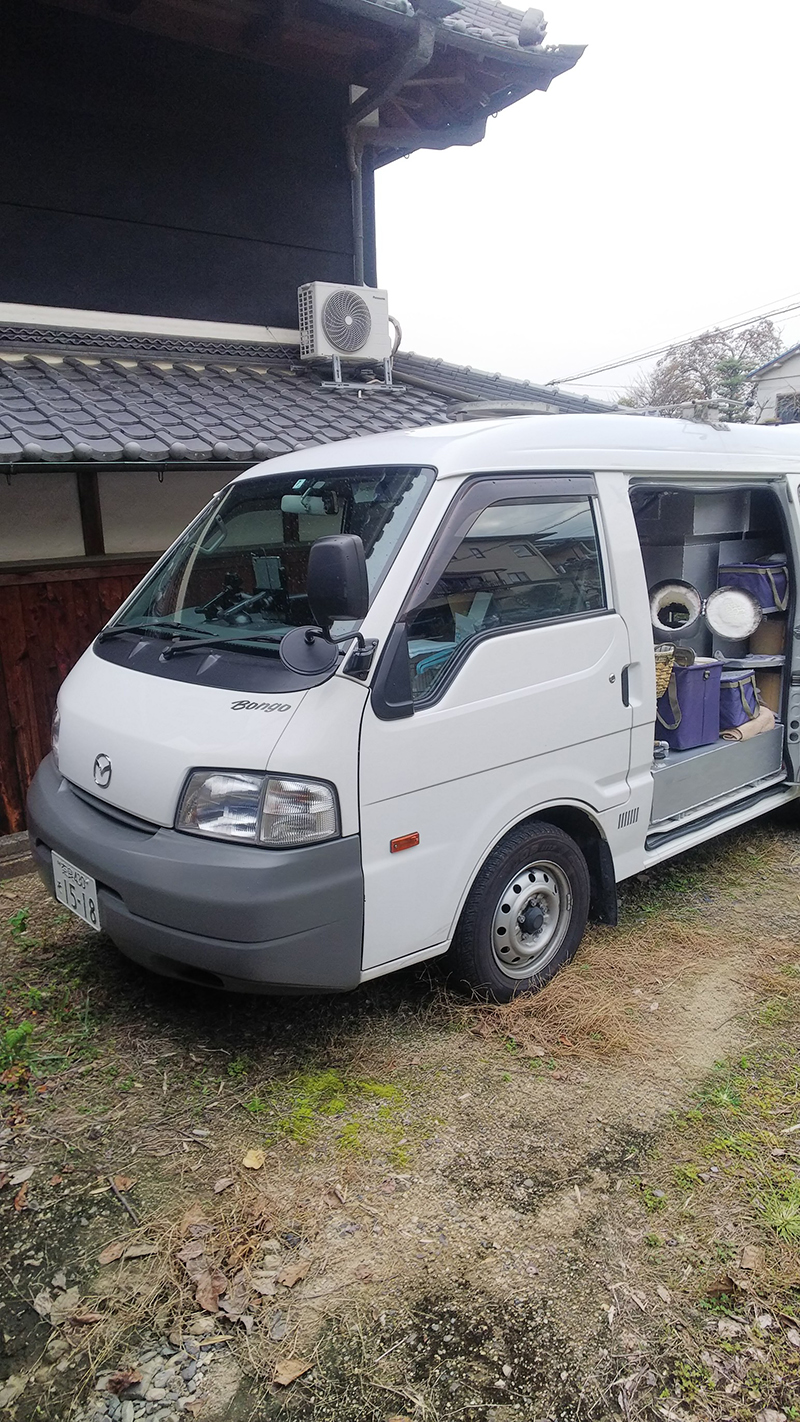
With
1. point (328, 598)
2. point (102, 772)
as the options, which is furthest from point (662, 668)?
point (102, 772)

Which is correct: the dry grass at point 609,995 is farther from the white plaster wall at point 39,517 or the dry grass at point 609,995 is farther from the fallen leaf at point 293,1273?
the white plaster wall at point 39,517

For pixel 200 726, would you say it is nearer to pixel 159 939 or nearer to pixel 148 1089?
pixel 159 939

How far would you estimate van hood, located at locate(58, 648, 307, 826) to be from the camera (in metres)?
2.81

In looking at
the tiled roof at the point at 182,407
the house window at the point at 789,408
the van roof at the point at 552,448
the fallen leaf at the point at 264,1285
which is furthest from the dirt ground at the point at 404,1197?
the house window at the point at 789,408

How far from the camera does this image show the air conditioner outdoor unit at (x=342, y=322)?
24.7 feet

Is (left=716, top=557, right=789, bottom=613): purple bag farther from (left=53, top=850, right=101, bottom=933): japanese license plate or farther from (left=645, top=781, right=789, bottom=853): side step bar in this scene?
(left=53, top=850, right=101, bottom=933): japanese license plate

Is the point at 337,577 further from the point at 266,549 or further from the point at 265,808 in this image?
the point at 266,549

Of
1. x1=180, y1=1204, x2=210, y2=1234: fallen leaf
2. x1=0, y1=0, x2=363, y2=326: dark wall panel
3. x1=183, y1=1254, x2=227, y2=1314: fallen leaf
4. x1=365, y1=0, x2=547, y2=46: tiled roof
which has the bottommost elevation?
x1=183, y1=1254, x2=227, y2=1314: fallen leaf

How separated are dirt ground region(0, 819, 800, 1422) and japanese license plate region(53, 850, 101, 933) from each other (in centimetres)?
53

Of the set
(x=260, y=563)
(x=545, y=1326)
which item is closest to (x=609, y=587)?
(x=260, y=563)

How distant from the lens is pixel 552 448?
11.6ft

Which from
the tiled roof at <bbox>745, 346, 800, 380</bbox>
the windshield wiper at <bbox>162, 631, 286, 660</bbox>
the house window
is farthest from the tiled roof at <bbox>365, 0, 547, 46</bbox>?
the tiled roof at <bbox>745, 346, 800, 380</bbox>

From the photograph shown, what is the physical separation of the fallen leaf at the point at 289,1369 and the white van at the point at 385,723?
1001mm

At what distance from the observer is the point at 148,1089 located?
3.05 metres
